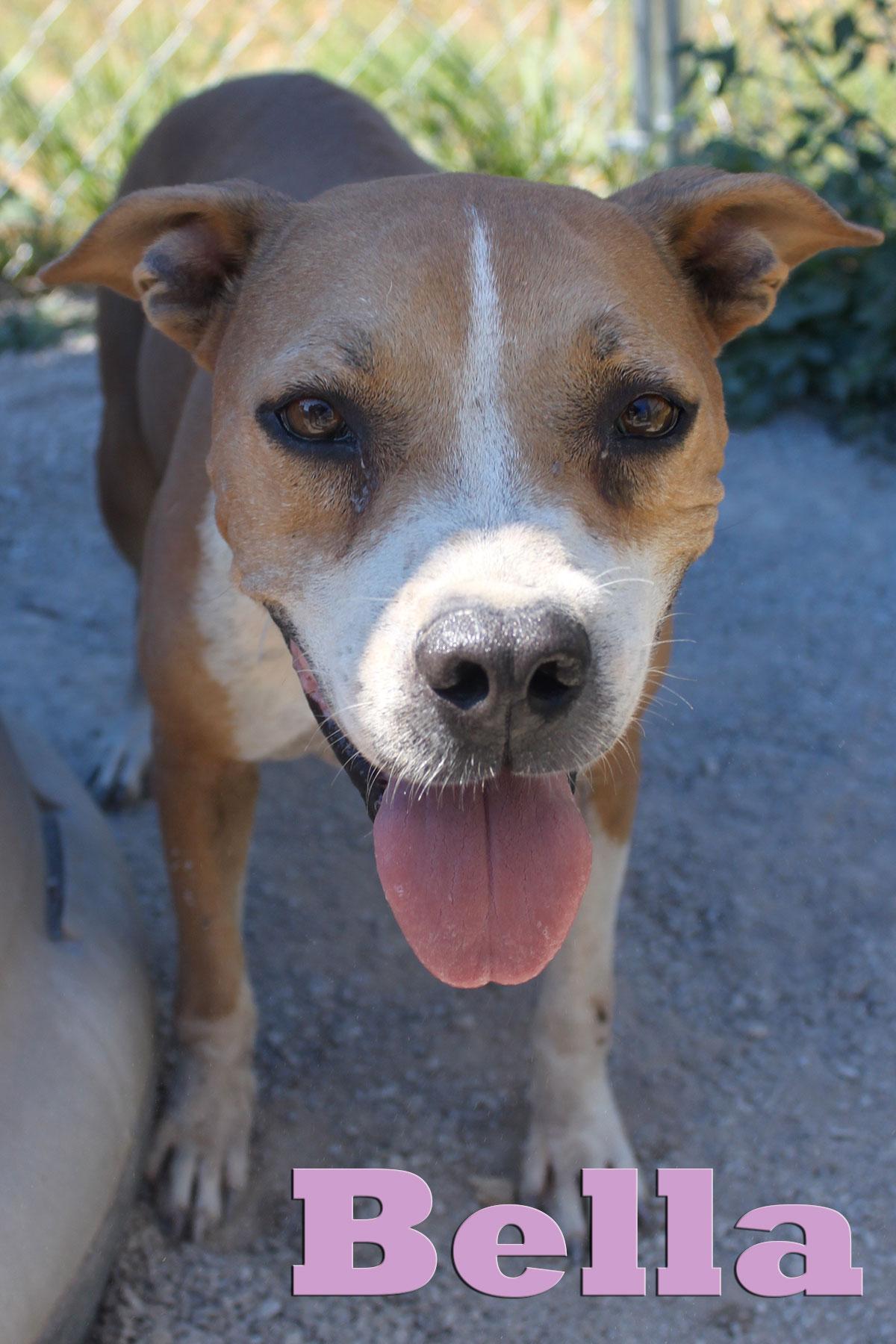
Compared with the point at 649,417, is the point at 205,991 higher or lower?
lower

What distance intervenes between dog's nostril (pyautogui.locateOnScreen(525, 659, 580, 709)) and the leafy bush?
13.0ft

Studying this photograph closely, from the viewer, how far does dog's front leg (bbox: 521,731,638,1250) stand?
2.96 metres

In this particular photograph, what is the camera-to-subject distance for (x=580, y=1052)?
3004mm

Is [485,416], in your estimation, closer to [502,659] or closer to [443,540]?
[443,540]

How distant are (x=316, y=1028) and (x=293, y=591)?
1391mm

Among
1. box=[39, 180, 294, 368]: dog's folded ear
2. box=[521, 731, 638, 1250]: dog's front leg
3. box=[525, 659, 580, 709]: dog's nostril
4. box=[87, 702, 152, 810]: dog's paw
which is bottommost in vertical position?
box=[87, 702, 152, 810]: dog's paw

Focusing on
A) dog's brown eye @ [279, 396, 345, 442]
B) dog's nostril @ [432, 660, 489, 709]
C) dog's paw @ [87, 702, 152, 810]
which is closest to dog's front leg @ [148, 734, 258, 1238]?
dog's brown eye @ [279, 396, 345, 442]

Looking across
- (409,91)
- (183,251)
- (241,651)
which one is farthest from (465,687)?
(409,91)

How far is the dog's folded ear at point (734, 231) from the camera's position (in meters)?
2.57

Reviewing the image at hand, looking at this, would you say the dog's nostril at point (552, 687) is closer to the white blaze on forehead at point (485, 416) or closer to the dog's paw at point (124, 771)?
the white blaze on forehead at point (485, 416)

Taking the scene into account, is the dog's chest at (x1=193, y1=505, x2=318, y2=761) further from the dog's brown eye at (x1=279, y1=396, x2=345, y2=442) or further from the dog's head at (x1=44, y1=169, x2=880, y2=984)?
the dog's brown eye at (x1=279, y1=396, x2=345, y2=442)

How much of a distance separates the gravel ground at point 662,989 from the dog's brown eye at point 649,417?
130cm

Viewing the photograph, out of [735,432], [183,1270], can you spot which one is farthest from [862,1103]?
[735,432]

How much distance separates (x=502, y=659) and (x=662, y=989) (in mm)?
1790
